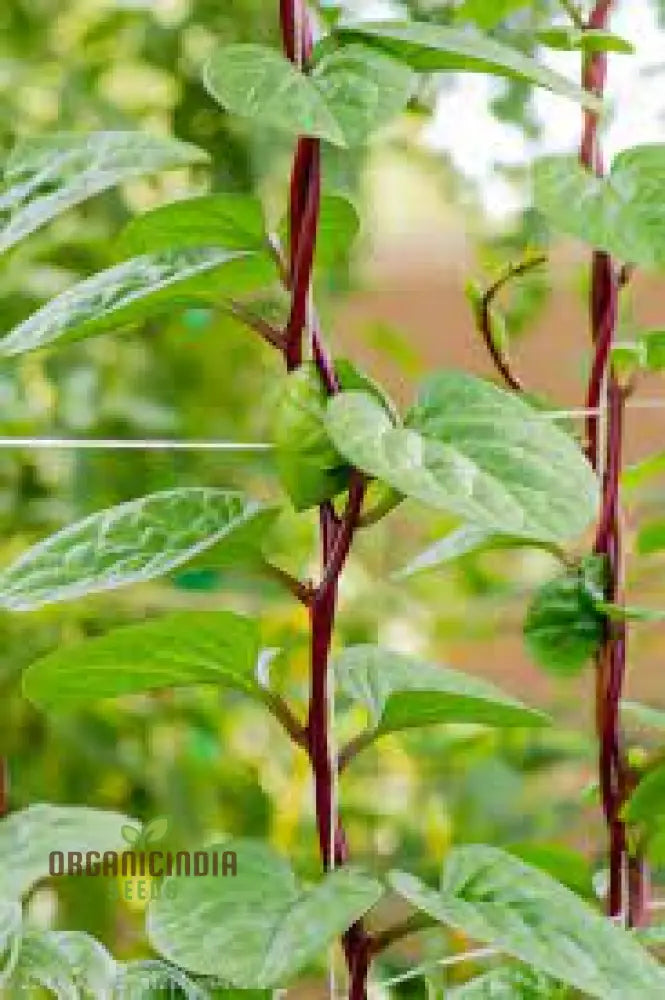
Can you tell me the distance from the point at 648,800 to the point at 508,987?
0.08m

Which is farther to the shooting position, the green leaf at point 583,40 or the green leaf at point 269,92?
the green leaf at point 583,40

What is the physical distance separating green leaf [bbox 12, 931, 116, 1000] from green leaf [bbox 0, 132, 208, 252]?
20 centimetres

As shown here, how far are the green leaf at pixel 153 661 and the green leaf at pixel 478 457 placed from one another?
8cm

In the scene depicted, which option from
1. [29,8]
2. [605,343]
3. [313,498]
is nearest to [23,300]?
[29,8]

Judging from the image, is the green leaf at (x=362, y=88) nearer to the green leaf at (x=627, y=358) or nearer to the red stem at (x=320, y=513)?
the red stem at (x=320, y=513)

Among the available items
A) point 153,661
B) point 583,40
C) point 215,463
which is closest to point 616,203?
point 583,40

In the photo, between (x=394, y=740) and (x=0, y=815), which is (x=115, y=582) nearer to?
(x=0, y=815)

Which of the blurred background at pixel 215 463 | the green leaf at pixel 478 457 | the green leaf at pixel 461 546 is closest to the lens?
the green leaf at pixel 478 457

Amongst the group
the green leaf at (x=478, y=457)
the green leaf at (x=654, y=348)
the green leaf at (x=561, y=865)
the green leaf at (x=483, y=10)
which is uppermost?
the green leaf at (x=483, y=10)

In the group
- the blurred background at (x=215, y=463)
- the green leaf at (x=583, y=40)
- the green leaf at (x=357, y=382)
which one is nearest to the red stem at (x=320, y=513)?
the green leaf at (x=357, y=382)

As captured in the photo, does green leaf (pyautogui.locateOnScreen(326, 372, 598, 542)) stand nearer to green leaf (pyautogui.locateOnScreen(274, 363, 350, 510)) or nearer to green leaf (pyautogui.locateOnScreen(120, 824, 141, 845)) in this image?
green leaf (pyautogui.locateOnScreen(274, 363, 350, 510))

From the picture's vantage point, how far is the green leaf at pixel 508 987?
575 millimetres

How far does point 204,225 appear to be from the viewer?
547 mm

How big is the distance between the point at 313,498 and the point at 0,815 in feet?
0.58
